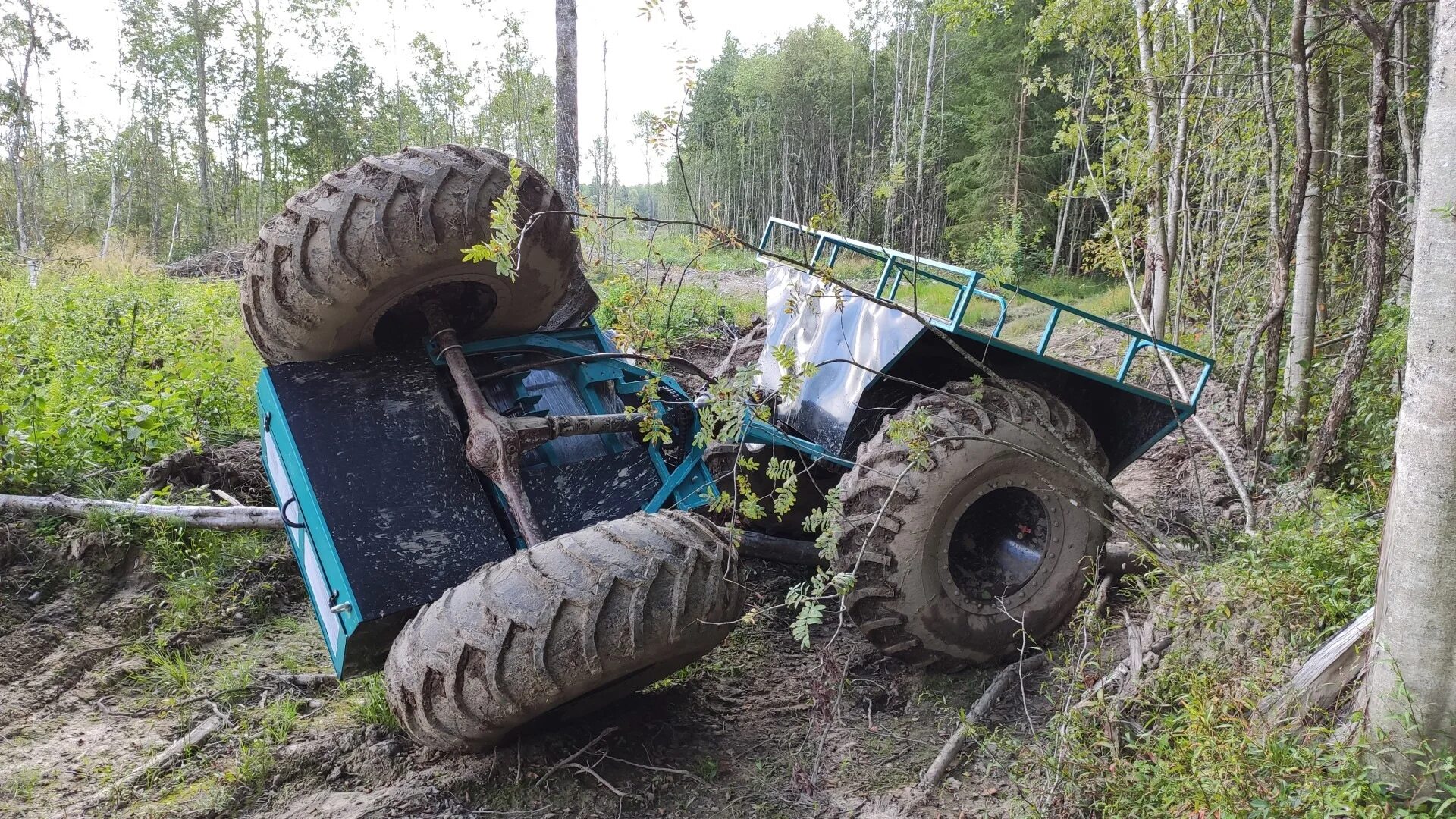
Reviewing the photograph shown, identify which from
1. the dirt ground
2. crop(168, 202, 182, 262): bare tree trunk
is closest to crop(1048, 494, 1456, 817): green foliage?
the dirt ground

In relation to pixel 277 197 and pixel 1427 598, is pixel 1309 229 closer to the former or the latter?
pixel 1427 598

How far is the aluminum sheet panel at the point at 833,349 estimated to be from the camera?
3.69 meters

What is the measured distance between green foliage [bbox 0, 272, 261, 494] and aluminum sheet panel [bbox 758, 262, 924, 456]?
10.6 ft

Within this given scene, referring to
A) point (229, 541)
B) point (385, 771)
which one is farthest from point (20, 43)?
point (385, 771)

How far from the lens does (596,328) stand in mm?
3857

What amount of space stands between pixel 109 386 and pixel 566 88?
18.5 feet

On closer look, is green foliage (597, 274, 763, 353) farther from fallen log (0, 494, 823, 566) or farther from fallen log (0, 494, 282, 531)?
fallen log (0, 494, 282, 531)

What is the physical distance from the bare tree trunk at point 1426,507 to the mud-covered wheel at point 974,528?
4.71ft

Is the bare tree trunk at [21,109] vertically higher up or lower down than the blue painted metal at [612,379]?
higher up

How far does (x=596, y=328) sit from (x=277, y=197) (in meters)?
22.6

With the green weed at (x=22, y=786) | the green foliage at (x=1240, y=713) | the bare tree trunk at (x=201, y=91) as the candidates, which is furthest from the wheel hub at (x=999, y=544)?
the bare tree trunk at (x=201, y=91)

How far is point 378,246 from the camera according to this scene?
114 inches

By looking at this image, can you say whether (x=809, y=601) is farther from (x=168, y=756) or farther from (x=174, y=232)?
(x=174, y=232)

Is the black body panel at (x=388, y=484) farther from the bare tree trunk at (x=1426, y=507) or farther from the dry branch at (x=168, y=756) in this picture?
the bare tree trunk at (x=1426, y=507)
